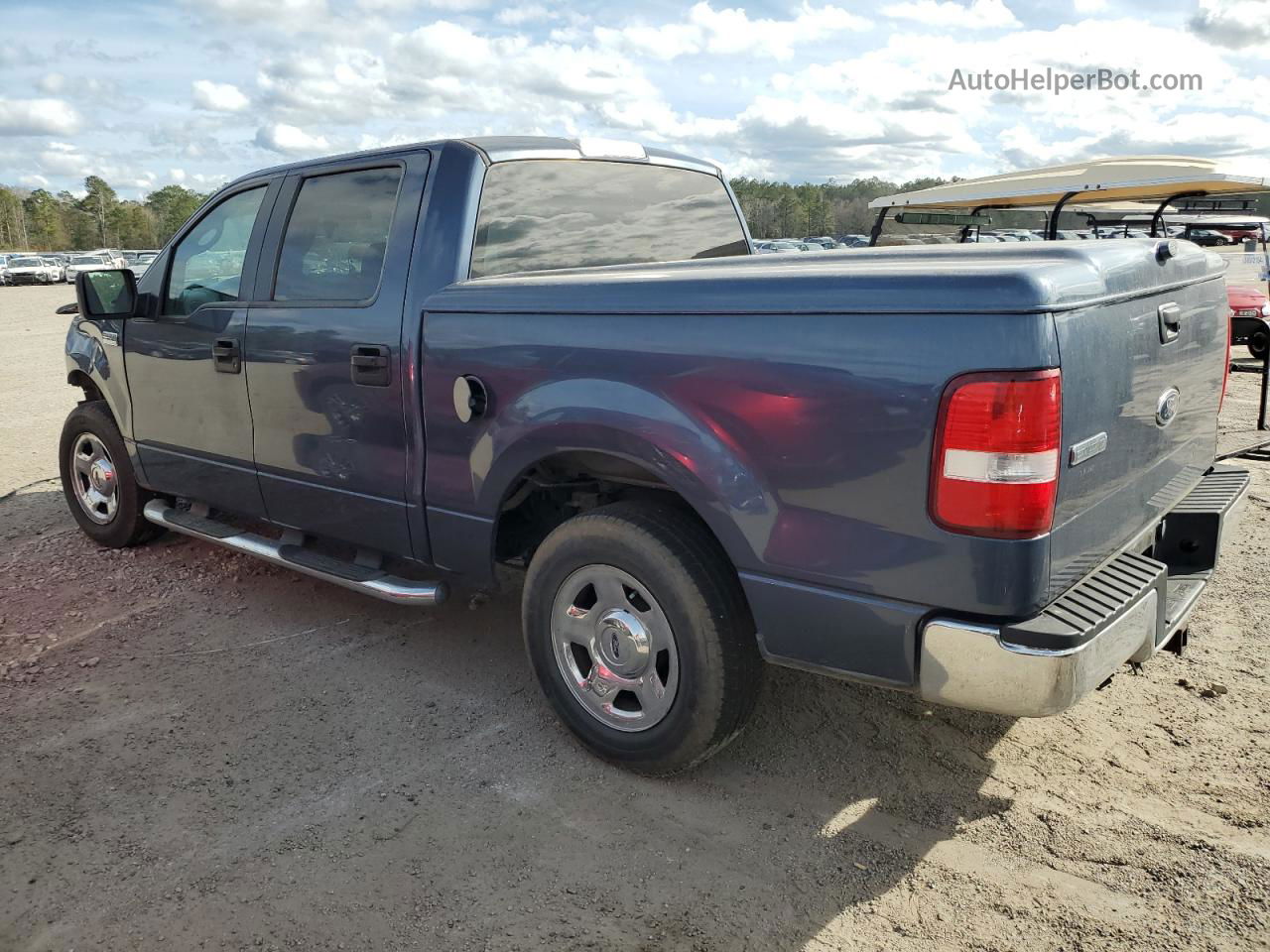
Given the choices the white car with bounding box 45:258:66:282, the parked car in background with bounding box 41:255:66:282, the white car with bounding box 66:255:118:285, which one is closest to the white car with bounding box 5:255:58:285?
the white car with bounding box 45:258:66:282

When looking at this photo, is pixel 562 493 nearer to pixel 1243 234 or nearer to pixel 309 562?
pixel 309 562

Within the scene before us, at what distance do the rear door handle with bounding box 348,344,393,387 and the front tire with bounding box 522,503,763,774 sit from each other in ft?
2.93

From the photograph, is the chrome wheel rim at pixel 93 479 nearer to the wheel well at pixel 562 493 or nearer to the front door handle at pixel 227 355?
the front door handle at pixel 227 355

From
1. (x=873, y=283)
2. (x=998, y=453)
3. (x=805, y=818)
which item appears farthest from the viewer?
(x=805, y=818)

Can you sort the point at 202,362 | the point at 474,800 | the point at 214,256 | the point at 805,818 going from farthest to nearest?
1. the point at 214,256
2. the point at 202,362
3. the point at 474,800
4. the point at 805,818

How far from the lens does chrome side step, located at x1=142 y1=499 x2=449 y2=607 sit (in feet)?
12.2

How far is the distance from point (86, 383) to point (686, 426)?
4326 millimetres

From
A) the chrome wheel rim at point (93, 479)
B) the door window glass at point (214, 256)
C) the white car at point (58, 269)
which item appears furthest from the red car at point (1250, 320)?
the white car at point (58, 269)

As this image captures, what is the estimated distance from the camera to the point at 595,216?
410 centimetres

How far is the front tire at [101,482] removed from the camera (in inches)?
208

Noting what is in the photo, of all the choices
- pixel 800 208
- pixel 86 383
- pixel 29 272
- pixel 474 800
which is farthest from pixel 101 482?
pixel 800 208

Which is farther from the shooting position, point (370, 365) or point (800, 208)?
point (800, 208)

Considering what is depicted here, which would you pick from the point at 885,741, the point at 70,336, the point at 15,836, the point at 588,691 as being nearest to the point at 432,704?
the point at 588,691

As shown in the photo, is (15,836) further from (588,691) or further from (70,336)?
(70,336)
